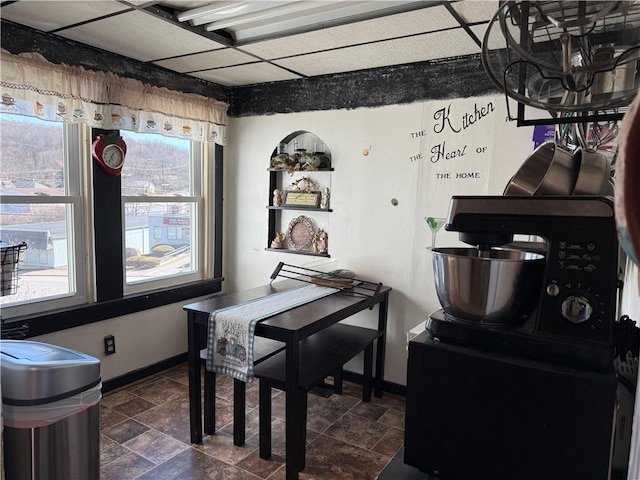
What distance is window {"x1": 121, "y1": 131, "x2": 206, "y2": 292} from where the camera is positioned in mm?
3123

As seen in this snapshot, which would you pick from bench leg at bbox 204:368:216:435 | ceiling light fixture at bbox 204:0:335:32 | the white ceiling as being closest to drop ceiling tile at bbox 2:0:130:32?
the white ceiling

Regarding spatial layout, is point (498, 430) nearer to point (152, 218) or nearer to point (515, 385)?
point (515, 385)

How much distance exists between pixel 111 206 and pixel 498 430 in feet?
8.95

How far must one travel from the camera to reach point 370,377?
10.0 ft

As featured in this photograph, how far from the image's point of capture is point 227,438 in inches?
101

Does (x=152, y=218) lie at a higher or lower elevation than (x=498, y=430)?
higher

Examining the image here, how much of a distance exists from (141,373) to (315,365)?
59.8 inches

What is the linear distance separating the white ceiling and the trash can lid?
1.49 meters

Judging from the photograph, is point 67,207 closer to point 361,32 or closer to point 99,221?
point 99,221

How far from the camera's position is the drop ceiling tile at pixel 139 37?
2215 millimetres

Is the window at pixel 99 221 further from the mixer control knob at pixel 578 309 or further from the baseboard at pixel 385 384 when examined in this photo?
the mixer control knob at pixel 578 309

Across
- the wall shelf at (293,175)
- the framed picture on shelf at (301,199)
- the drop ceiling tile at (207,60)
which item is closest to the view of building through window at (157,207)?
the drop ceiling tile at (207,60)

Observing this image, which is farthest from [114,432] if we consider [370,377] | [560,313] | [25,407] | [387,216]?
[560,313]

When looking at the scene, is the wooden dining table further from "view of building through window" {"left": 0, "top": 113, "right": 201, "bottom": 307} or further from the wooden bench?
"view of building through window" {"left": 0, "top": 113, "right": 201, "bottom": 307}
